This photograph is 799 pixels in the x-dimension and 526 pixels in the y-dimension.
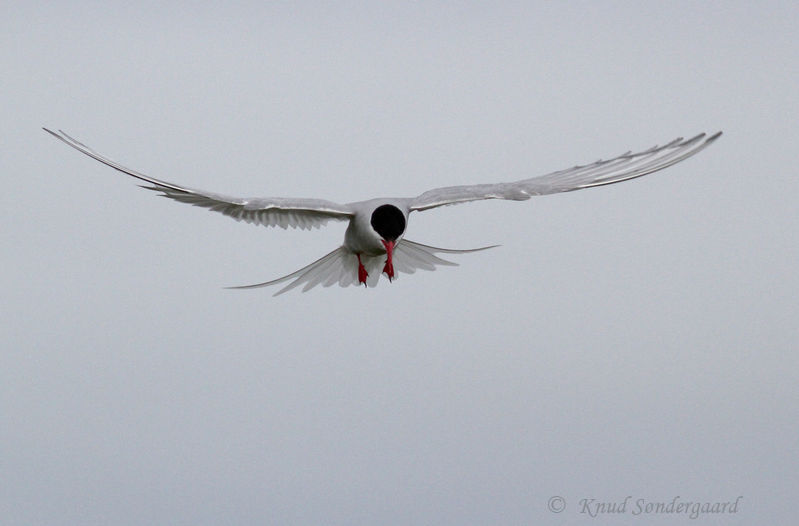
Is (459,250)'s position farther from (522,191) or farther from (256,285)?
(256,285)

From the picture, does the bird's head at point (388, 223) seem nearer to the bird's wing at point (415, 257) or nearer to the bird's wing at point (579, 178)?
the bird's wing at point (579, 178)

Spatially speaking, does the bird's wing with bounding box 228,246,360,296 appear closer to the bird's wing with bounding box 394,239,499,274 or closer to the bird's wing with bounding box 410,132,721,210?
the bird's wing with bounding box 394,239,499,274

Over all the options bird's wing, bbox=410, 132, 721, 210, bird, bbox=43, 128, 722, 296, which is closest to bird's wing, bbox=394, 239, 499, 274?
bird, bbox=43, 128, 722, 296

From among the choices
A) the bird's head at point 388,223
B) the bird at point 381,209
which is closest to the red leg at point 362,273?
→ the bird at point 381,209

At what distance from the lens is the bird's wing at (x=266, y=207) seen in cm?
1342

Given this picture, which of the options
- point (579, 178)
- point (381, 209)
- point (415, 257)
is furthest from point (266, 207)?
point (579, 178)

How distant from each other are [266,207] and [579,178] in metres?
3.55

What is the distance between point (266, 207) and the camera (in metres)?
13.9

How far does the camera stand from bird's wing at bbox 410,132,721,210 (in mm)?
14445

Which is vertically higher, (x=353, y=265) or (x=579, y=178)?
(x=579, y=178)

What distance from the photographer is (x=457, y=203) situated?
1445 cm

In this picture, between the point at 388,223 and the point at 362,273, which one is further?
the point at 362,273

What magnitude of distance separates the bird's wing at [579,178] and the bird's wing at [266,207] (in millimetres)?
895

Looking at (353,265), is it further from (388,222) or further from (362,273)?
(388,222)
